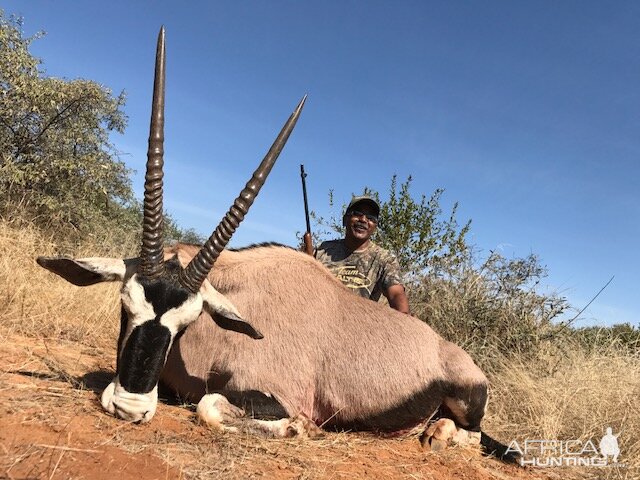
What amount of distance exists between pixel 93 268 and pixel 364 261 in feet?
12.4

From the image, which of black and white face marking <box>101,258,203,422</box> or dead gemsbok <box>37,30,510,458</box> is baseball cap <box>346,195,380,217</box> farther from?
black and white face marking <box>101,258,203,422</box>

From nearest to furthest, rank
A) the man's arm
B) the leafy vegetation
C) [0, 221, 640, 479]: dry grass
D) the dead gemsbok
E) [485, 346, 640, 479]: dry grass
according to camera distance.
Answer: [0, 221, 640, 479]: dry grass → the dead gemsbok → [485, 346, 640, 479]: dry grass → the man's arm → the leafy vegetation

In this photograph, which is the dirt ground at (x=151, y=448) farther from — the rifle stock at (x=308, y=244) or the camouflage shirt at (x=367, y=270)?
the rifle stock at (x=308, y=244)

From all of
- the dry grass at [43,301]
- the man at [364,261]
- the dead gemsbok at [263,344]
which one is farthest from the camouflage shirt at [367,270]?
the dry grass at [43,301]

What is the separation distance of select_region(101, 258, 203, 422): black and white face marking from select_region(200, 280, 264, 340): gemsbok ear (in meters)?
0.13

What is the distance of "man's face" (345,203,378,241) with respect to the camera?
6680mm

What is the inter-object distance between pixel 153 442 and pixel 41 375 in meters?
1.53

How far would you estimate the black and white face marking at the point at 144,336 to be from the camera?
3.06 metres

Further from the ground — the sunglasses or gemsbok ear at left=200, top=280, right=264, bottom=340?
the sunglasses

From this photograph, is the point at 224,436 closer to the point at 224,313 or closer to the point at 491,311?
the point at 224,313

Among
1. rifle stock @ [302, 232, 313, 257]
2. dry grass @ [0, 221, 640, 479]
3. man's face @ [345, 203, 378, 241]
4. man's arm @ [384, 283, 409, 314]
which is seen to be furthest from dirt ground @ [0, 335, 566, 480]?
rifle stock @ [302, 232, 313, 257]

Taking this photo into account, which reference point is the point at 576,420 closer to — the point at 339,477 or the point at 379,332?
the point at 379,332

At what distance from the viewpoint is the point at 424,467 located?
368 centimetres

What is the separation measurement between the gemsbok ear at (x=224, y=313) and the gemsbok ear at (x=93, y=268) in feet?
1.72
